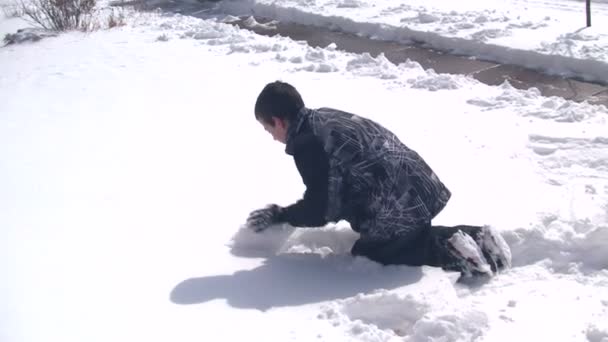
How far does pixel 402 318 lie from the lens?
106 inches

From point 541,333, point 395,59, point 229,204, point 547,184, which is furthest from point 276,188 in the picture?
point 395,59

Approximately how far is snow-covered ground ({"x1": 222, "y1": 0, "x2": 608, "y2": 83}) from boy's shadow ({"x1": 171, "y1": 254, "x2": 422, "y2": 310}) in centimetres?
350

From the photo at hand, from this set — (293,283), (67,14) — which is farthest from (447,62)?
(67,14)

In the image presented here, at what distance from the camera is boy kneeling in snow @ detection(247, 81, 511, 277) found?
2943mm

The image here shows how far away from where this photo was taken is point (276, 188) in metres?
4.04

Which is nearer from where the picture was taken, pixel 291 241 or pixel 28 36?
pixel 291 241

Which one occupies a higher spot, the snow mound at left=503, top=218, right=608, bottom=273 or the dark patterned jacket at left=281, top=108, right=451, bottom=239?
the dark patterned jacket at left=281, top=108, right=451, bottom=239

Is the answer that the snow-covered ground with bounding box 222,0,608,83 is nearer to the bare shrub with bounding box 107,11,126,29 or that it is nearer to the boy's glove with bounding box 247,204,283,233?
the bare shrub with bounding box 107,11,126,29

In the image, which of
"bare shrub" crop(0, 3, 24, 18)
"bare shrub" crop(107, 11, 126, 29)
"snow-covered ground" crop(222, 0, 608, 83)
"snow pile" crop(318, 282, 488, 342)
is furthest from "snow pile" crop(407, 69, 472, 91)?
"bare shrub" crop(0, 3, 24, 18)

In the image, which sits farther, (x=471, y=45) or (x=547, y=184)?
(x=471, y=45)

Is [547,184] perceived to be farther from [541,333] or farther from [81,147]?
[81,147]

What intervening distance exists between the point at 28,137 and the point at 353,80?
2653 mm

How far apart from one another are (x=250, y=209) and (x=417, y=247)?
3.40 feet

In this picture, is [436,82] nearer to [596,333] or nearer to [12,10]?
[596,333]
